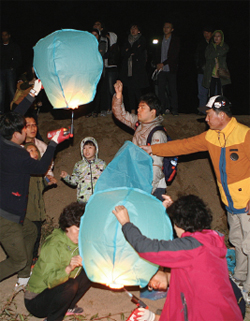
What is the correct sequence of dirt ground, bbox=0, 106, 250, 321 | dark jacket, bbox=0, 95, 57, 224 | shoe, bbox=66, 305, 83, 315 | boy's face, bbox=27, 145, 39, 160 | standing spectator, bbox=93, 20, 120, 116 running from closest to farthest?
dark jacket, bbox=0, 95, 57, 224 → shoe, bbox=66, 305, 83, 315 → boy's face, bbox=27, 145, 39, 160 → dirt ground, bbox=0, 106, 250, 321 → standing spectator, bbox=93, 20, 120, 116

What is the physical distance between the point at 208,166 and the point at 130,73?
2.35 m

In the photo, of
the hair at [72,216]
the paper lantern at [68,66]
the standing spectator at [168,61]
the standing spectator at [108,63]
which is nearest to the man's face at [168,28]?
the standing spectator at [168,61]

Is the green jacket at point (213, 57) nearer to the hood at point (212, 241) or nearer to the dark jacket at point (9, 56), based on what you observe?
the dark jacket at point (9, 56)

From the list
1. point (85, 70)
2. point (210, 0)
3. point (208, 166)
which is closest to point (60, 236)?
point (85, 70)

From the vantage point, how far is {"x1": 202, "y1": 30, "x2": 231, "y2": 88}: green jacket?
250 inches

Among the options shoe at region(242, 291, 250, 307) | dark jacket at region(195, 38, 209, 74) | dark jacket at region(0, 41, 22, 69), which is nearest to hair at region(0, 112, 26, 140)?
shoe at region(242, 291, 250, 307)

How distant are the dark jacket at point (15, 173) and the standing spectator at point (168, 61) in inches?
157

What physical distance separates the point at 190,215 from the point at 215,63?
15.9 ft

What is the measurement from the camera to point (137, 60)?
6.28 m

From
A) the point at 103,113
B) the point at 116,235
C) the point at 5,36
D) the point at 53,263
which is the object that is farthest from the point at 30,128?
the point at 5,36

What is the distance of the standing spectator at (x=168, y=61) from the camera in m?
6.43

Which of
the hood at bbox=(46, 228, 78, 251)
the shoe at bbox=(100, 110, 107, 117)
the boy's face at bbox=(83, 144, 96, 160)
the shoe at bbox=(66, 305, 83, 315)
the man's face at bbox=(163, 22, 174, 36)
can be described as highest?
the man's face at bbox=(163, 22, 174, 36)

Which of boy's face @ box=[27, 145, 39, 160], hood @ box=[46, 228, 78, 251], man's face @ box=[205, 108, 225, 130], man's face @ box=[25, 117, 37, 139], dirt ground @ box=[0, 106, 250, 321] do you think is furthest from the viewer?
dirt ground @ box=[0, 106, 250, 321]

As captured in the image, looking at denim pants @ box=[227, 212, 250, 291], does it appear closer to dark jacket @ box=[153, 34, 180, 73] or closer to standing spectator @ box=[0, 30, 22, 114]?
dark jacket @ box=[153, 34, 180, 73]
